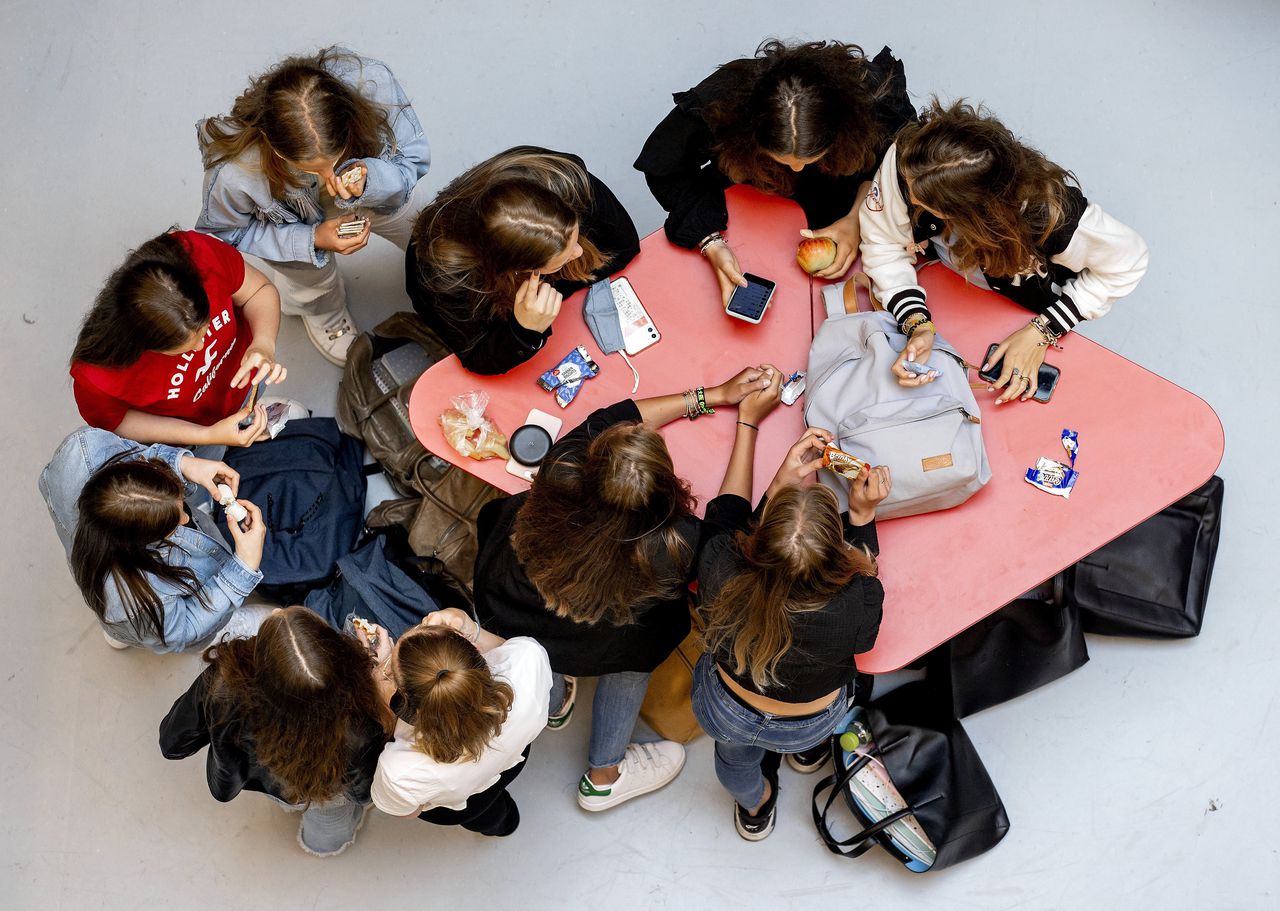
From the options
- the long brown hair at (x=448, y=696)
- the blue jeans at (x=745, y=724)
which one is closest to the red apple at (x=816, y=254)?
the blue jeans at (x=745, y=724)

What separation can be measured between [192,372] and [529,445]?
104 cm

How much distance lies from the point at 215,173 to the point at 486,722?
1799mm

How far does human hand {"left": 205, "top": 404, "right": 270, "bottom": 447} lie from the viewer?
2.98m

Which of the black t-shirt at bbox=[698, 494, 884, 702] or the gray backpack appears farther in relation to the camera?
the gray backpack

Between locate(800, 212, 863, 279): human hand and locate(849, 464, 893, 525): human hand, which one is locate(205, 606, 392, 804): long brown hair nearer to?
locate(849, 464, 893, 525): human hand

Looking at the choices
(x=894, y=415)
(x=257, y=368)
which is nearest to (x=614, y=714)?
(x=894, y=415)

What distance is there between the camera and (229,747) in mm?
2547

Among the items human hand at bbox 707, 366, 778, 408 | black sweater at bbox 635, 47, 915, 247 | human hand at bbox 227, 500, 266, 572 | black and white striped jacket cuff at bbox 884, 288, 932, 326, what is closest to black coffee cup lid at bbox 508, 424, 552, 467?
human hand at bbox 707, 366, 778, 408

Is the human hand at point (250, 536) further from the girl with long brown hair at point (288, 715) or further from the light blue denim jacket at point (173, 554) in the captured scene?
the girl with long brown hair at point (288, 715)

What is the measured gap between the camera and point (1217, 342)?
363cm

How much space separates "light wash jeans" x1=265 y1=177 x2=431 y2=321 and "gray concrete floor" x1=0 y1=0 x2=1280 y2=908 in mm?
235

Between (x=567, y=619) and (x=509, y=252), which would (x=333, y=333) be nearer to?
(x=509, y=252)

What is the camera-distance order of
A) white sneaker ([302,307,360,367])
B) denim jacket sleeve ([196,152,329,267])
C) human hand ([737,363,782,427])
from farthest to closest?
white sneaker ([302,307,360,367]), denim jacket sleeve ([196,152,329,267]), human hand ([737,363,782,427])

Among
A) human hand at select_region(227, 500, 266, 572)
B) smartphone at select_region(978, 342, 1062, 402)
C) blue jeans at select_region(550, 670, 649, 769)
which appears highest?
smartphone at select_region(978, 342, 1062, 402)
